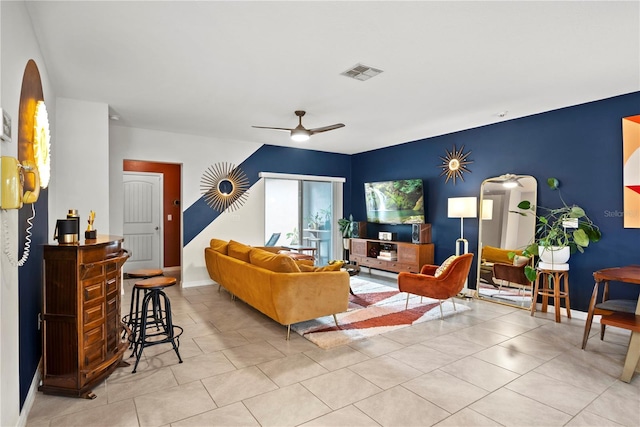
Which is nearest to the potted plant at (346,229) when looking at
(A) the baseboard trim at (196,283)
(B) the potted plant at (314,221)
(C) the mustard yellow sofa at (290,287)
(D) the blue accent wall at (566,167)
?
(B) the potted plant at (314,221)

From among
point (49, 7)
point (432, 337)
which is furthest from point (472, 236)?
point (49, 7)

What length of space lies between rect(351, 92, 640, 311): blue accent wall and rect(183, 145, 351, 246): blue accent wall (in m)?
2.16

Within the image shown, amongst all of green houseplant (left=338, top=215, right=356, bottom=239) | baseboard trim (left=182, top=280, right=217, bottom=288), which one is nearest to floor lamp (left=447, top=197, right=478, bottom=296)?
green houseplant (left=338, top=215, right=356, bottom=239)

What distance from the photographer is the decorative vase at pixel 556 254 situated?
13.4 ft

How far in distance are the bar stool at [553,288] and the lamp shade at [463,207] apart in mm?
1226

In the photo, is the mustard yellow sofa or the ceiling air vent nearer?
the ceiling air vent

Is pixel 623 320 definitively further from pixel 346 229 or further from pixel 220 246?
pixel 346 229

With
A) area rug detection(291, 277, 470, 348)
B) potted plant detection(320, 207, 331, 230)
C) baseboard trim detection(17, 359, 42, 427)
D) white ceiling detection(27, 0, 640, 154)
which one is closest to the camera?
baseboard trim detection(17, 359, 42, 427)

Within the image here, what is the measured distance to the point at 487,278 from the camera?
5258 millimetres

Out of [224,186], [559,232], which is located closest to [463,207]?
[559,232]

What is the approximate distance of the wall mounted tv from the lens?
6293 millimetres

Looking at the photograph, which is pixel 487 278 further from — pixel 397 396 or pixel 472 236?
pixel 397 396

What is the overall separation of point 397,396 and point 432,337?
4.24 ft

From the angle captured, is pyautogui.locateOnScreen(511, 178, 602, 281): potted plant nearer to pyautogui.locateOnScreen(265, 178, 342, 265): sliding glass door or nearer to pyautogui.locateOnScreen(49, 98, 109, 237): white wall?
pyautogui.locateOnScreen(265, 178, 342, 265): sliding glass door
